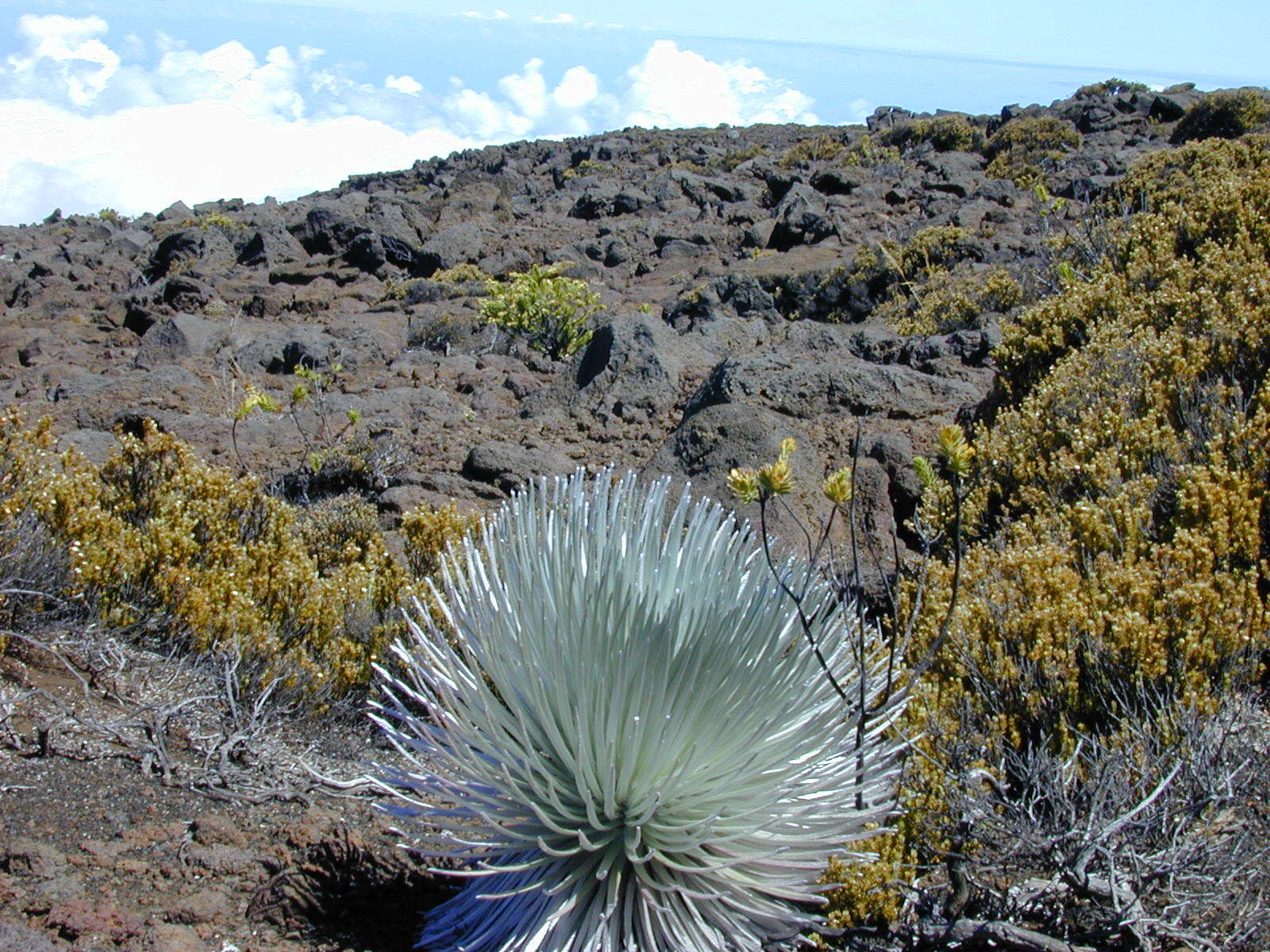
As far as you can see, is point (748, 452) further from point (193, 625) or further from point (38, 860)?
point (38, 860)

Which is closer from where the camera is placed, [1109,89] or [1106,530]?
[1106,530]

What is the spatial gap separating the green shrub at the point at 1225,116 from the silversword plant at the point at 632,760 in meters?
18.4

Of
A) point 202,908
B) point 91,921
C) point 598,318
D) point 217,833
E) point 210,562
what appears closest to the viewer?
point 91,921

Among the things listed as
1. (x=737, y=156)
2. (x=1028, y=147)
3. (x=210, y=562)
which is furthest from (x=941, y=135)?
(x=210, y=562)

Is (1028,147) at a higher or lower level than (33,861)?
higher

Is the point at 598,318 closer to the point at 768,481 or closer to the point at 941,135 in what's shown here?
the point at 768,481

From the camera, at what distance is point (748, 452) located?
3.95 m

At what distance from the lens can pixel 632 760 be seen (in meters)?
1.46

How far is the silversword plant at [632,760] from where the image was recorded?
145cm

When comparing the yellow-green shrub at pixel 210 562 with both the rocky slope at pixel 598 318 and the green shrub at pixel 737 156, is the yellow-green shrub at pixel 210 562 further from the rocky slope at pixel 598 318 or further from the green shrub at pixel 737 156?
the green shrub at pixel 737 156

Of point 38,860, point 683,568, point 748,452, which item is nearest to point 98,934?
point 38,860

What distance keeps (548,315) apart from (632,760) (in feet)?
26.5

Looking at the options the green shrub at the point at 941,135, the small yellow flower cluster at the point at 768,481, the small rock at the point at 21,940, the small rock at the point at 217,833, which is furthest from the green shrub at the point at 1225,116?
the small rock at the point at 21,940

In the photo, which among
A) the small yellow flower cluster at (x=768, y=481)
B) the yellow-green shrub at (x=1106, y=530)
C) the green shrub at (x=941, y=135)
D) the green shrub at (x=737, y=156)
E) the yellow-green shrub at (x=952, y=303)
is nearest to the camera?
the small yellow flower cluster at (x=768, y=481)
